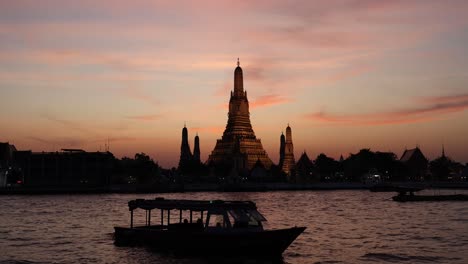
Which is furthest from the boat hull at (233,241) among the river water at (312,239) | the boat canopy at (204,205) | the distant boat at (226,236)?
the boat canopy at (204,205)

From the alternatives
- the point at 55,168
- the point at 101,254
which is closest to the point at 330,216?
the point at 101,254

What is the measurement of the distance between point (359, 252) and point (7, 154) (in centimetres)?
16974

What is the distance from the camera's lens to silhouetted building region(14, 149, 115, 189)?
175750 mm

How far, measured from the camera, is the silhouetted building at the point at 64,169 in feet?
577

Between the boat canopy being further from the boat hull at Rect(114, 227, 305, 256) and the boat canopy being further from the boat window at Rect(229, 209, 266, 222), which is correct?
the boat hull at Rect(114, 227, 305, 256)

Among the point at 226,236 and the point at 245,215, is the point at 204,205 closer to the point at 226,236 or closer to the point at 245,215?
the point at 245,215

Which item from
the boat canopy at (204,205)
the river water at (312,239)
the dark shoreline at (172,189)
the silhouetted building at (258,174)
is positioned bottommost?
the river water at (312,239)

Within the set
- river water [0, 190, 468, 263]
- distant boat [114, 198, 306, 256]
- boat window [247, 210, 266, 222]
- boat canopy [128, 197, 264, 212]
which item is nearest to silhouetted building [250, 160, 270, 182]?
river water [0, 190, 468, 263]

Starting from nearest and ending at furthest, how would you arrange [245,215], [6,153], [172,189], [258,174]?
[245,215]
[172,189]
[6,153]
[258,174]

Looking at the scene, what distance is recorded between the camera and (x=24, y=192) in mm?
160750

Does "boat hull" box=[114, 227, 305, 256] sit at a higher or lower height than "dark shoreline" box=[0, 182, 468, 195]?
lower

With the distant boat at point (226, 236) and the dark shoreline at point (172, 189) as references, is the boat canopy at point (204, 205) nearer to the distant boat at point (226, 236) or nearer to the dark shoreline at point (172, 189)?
the distant boat at point (226, 236)

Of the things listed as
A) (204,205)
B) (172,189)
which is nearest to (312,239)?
(204,205)

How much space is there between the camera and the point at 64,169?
579ft
